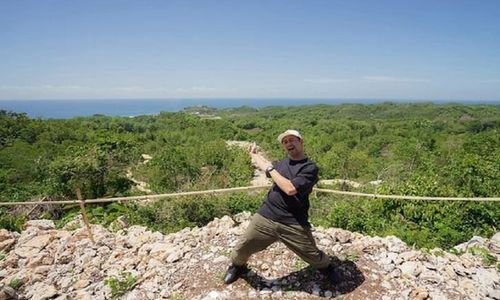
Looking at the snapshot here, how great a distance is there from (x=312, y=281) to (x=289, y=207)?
1159 millimetres

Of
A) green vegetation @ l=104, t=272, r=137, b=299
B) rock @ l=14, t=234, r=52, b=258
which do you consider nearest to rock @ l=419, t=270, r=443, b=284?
green vegetation @ l=104, t=272, r=137, b=299

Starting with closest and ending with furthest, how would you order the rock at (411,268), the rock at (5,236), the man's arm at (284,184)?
the man's arm at (284,184), the rock at (411,268), the rock at (5,236)

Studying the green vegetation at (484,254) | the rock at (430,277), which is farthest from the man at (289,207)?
the green vegetation at (484,254)

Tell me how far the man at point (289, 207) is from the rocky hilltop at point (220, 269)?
549 millimetres

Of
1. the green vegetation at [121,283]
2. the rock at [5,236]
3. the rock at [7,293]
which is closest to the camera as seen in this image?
the green vegetation at [121,283]

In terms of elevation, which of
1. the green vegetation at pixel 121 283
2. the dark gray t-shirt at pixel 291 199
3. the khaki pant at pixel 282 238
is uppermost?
the dark gray t-shirt at pixel 291 199

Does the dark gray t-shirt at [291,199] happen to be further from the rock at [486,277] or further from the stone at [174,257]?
the rock at [486,277]

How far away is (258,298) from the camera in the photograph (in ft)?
12.0

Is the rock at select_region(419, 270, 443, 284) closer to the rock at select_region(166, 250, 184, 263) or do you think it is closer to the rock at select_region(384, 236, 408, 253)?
the rock at select_region(384, 236, 408, 253)

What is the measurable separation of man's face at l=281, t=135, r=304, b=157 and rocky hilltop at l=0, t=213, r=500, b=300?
1.64 metres

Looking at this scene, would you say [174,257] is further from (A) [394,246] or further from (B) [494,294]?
(B) [494,294]

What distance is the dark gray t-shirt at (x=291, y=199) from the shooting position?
3.14 meters

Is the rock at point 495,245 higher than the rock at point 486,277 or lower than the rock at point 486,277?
higher

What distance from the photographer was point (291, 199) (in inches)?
129
